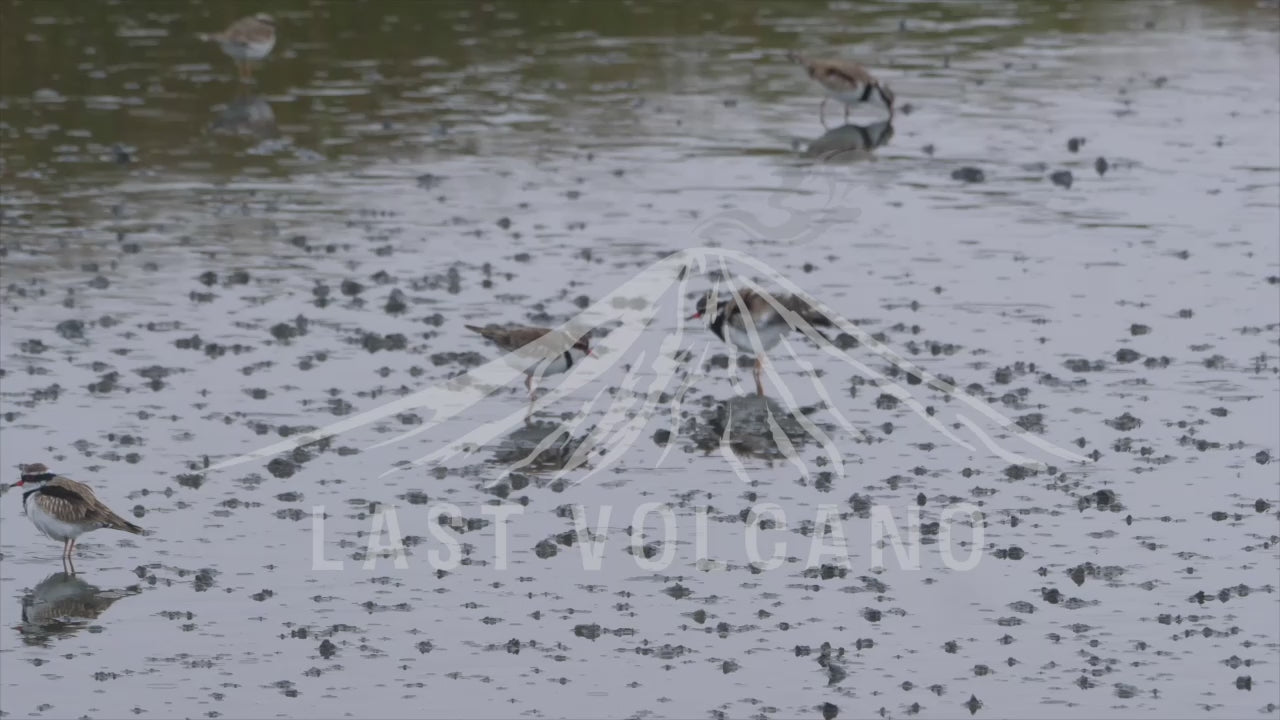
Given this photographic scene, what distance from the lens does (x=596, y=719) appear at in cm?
1295

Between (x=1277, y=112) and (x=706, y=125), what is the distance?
31.0ft

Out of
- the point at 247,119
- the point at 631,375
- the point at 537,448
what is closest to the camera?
the point at 537,448

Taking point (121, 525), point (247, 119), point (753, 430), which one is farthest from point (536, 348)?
point (247, 119)

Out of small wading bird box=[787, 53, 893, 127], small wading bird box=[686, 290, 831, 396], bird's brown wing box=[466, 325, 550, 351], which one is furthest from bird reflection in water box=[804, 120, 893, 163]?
bird's brown wing box=[466, 325, 550, 351]

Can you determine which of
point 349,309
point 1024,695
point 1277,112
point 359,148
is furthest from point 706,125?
point 1024,695

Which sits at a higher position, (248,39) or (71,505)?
(248,39)

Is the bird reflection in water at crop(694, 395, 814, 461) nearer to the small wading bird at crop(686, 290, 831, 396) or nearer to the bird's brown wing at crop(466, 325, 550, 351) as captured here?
the small wading bird at crop(686, 290, 831, 396)

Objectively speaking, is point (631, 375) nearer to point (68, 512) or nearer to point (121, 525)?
point (121, 525)

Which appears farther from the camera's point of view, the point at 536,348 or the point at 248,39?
the point at 248,39

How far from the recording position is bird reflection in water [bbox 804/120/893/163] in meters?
32.0

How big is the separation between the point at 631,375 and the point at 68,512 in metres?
7.18

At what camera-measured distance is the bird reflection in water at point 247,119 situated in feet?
111

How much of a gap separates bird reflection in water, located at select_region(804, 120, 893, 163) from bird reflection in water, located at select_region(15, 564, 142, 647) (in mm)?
18158

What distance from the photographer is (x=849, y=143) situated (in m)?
33.1
